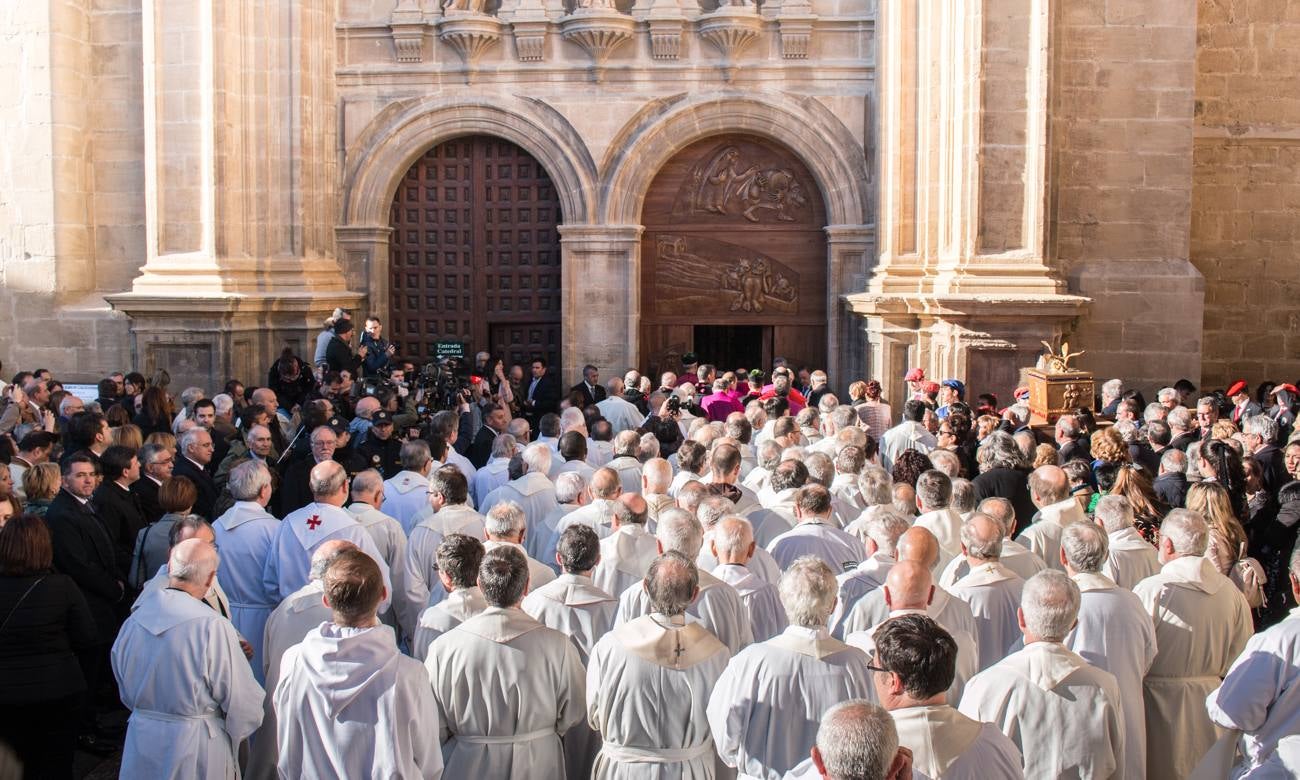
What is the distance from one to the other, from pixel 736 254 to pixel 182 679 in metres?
12.3

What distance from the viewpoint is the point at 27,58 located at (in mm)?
16094

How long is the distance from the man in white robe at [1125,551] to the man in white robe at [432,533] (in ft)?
10.4

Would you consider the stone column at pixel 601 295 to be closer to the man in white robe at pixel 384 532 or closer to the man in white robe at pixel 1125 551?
the man in white robe at pixel 384 532

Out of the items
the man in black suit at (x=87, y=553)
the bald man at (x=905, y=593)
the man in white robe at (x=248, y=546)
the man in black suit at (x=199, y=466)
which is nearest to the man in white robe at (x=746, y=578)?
the bald man at (x=905, y=593)

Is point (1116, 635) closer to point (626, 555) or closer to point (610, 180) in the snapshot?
point (626, 555)

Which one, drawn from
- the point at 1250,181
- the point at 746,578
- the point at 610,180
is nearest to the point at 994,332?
the point at 1250,181

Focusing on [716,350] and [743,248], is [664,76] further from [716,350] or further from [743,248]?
[716,350]

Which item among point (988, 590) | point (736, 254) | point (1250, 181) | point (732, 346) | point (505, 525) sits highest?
point (1250, 181)

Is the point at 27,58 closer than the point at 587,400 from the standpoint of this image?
No

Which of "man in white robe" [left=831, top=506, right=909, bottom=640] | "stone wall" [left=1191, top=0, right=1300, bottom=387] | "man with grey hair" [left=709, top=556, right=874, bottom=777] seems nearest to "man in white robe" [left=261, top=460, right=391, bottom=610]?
"man in white robe" [left=831, top=506, right=909, bottom=640]

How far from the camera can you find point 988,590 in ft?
20.5

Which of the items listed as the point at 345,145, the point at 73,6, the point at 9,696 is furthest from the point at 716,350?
the point at 9,696

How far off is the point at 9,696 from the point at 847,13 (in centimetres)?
1307

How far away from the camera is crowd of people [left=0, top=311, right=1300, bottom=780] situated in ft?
16.3
